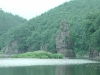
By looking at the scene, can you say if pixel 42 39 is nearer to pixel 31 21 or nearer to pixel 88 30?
pixel 31 21

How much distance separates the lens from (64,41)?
11356 cm

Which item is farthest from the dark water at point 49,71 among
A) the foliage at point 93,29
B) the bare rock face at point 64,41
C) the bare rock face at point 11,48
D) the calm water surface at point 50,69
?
the bare rock face at point 11,48

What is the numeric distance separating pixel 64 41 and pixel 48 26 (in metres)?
46.3

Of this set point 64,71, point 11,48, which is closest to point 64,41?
point 11,48

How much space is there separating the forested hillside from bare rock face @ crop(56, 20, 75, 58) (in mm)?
14514

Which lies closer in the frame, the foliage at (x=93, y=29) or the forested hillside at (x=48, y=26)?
the foliage at (x=93, y=29)

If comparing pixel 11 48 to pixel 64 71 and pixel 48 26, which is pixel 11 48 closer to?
pixel 48 26

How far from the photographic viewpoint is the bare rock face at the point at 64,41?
111556 mm

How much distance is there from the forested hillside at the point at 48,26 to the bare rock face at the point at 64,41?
14.5 m

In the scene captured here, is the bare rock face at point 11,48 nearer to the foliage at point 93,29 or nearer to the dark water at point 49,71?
the foliage at point 93,29

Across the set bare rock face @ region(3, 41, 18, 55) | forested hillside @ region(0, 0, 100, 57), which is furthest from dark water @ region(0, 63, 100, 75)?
bare rock face @ region(3, 41, 18, 55)

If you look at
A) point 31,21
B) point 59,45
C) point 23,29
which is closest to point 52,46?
point 59,45

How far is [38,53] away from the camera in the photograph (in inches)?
3748

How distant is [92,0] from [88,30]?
254ft
